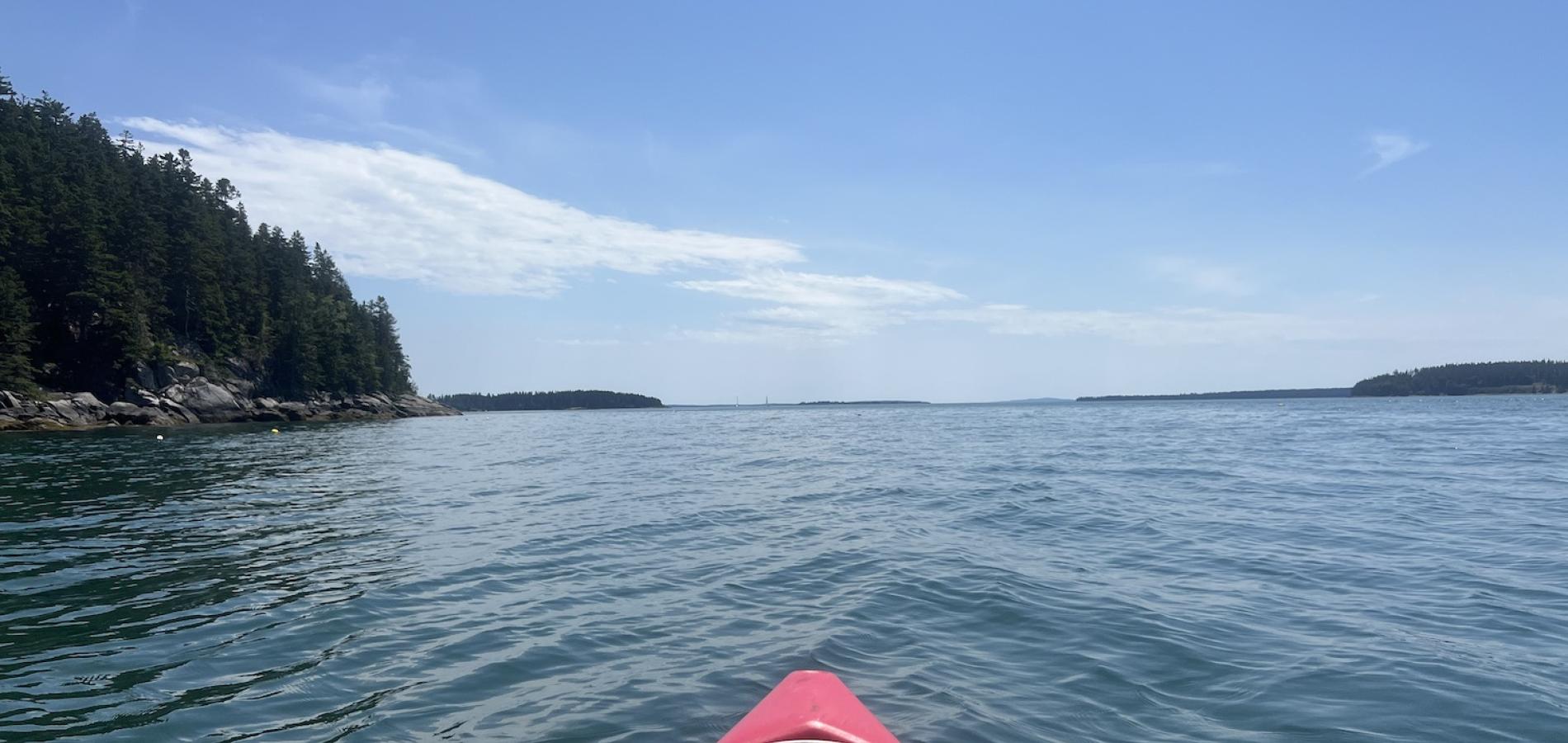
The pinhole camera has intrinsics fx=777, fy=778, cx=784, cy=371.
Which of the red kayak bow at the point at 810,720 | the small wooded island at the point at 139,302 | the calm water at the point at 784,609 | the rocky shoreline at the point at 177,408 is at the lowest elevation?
the calm water at the point at 784,609

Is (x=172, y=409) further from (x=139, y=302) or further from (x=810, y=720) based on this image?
(x=810, y=720)

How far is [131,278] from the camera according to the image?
6562 cm

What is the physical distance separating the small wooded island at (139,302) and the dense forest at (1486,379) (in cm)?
19604

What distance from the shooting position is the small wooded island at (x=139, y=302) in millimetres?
59188

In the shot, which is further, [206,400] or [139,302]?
[206,400]

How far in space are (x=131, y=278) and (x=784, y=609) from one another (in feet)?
259

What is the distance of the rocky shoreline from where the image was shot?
52125mm

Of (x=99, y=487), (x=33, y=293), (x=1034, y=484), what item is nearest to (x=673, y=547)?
(x=1034, y=484)

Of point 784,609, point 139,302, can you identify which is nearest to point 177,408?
point 139,302

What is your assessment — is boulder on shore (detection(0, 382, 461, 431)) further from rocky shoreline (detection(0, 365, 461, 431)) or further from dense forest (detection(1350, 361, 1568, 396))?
dense forest (detection(1350, 361, 1568, 396))

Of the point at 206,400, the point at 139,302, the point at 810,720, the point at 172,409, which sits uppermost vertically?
the point at 139,302

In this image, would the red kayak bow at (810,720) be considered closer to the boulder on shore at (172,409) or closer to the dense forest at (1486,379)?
the boulder on shore at (172,409)

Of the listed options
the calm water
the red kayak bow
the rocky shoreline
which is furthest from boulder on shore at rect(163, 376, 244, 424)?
the red kayak bow

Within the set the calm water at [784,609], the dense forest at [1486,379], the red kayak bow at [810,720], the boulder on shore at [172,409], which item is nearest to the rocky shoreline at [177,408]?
the boulder on shore at [172,409]
